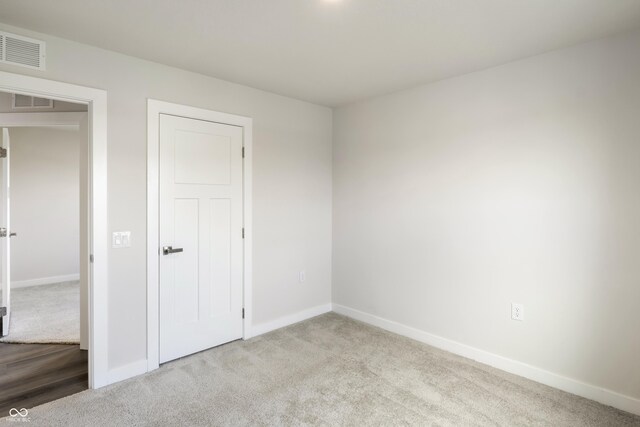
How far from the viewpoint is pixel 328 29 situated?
2166 mm

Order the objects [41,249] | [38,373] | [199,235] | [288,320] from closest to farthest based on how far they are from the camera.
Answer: [38,373] < [199,235] < [288,320] < [41,249]

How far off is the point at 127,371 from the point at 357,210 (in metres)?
2.57

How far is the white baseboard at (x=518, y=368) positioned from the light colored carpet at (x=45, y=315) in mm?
3091

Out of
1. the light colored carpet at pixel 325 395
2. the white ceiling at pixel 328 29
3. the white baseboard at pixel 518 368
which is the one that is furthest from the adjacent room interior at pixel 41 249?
the white baseboard at pixel 518 368

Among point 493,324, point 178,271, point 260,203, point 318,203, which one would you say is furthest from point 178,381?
point 493,324

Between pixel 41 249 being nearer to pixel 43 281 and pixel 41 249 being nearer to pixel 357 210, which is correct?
pixel 43 281

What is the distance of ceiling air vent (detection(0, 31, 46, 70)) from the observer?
2084 millimetres

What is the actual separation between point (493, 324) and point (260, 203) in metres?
2.34

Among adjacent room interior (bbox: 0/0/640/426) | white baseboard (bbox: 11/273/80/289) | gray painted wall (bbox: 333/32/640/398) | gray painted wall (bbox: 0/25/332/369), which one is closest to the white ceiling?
adjacent room interior (bbox: 0/0/640/426)

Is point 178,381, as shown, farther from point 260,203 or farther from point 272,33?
point 272,33

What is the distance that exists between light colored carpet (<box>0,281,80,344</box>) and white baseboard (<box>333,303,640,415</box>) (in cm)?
309

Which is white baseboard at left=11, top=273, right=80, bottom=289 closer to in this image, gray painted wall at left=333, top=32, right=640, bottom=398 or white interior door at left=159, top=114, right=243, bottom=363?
white interior door at left=159, top=114, right=243, bottom=363

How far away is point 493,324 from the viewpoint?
9.24 feet

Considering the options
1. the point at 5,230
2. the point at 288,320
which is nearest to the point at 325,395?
the point at 288,320
